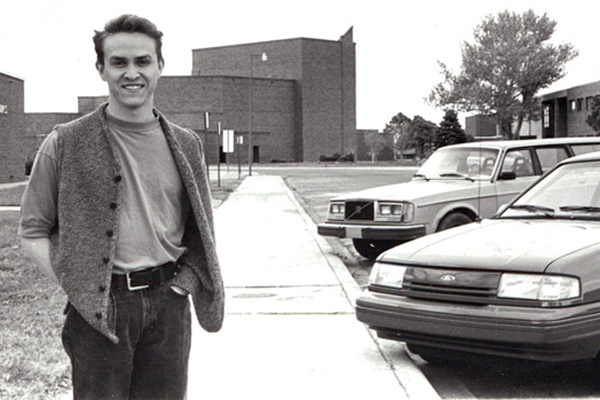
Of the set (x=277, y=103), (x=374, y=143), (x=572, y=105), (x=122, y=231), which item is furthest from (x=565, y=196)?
(x=374, y=143)

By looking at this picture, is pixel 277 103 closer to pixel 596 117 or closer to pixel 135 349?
pixel 596 117

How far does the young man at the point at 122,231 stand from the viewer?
2.74 meters

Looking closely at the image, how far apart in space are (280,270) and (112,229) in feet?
24.6

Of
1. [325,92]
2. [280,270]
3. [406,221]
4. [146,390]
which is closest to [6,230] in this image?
[280,270]

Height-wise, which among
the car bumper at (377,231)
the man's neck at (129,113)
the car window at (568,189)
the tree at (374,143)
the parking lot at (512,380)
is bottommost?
the parking lot at (512,380)

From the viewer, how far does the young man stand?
108 inches

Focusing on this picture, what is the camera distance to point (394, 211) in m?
10.2

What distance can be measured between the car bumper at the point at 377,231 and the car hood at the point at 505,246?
146 inches

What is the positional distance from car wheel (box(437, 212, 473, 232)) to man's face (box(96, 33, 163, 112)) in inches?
301

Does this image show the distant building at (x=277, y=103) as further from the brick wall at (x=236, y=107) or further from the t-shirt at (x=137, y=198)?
the t-shirt at (x=137, y=198)

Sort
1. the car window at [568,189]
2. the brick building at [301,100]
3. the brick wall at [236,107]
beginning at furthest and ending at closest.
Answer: the brick building at [301,100] → the brick wall at [236,107] → the car window at [568,189]

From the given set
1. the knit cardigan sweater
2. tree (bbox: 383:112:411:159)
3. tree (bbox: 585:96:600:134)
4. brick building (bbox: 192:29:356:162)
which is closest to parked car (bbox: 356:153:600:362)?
the knit cardigan sweater

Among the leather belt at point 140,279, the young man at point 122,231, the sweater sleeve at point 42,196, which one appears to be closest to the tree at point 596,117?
the young man at point 122,231

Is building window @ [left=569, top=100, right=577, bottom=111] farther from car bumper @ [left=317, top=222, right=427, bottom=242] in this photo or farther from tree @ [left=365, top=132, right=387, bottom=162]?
car bumper @ [left=317, top=222, right=427, bottom=242]
